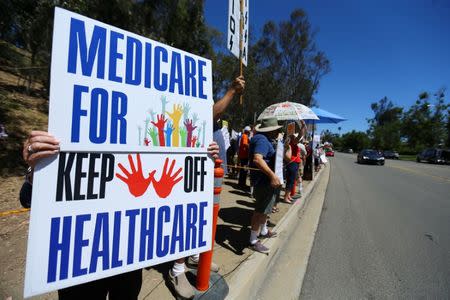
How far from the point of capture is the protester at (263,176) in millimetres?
3266

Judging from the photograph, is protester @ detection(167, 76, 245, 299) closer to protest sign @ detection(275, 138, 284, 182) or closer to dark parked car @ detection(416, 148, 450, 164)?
protest sign @ detection(275, 138, 284, 182)

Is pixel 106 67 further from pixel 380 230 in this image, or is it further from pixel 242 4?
pixel 380 230

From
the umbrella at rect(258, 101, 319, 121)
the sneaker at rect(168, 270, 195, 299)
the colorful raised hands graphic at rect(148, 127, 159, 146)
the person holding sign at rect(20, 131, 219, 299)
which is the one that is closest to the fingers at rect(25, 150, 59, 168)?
the person holding sign at rect(20, 131, 219, 299)

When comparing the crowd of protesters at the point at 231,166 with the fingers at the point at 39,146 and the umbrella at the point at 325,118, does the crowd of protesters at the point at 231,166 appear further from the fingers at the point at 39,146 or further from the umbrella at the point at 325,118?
the umbrella at the point at 325,118

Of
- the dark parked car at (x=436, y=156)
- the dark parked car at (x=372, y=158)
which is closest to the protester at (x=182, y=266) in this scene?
the dark parked car at (x=372, y=158)

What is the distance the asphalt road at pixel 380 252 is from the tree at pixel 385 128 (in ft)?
217

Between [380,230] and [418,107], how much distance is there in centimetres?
5959

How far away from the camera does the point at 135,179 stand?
143cm

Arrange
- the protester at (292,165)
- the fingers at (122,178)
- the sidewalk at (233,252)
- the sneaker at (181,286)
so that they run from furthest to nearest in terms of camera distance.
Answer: the protester at (292,165)
the sidewalk at (233,252)
the sneaker at (181,286)
the fingers at (122,178)

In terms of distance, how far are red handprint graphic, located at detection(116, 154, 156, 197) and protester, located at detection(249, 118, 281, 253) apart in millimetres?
1929


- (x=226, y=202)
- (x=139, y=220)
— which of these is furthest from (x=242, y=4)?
(x=226, y=202)

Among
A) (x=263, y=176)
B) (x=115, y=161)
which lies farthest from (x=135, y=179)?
(x=263, y=176)

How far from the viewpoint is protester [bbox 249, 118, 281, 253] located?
10.7 ft

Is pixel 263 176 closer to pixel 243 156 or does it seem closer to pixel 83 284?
pixel 83 284
